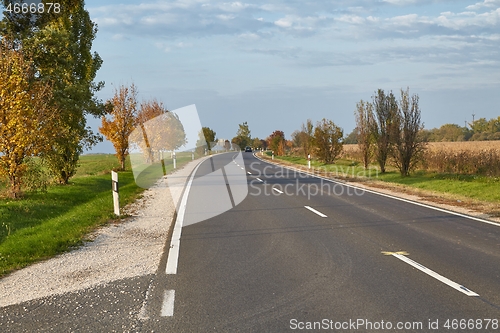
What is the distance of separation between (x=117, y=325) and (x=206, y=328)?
937 millimetres

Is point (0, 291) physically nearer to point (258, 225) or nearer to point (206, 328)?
point (206, 328)

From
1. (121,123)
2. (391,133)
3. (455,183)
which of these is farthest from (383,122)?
(121,123)

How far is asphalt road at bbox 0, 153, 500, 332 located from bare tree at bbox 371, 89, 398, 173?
653 inches

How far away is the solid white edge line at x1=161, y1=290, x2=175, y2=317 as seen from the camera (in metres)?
5.37

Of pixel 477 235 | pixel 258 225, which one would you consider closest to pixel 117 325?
pixel 258 225

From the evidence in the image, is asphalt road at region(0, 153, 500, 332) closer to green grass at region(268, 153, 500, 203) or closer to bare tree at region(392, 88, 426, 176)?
green grass at region(268, 153, 500, 203)

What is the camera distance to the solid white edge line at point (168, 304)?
537 cm

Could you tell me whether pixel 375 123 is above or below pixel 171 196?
above

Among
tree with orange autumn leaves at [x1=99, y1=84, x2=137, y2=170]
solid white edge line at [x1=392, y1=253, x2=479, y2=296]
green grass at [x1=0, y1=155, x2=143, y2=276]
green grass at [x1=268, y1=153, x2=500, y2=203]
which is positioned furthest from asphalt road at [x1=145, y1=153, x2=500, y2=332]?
tree with orange autumn leaves at [x1=99, y1=84, x2=137, y2=170]

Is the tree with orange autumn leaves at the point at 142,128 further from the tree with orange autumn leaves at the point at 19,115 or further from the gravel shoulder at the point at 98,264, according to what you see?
the gravel shoulder at the point at 98,264

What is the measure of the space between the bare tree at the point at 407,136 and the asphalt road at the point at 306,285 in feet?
48.3

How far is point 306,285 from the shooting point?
641 centimetres

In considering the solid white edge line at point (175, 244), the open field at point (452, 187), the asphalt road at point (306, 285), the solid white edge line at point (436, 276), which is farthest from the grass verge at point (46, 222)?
the open field at point (452, 187)

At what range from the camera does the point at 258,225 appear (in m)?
11.4
